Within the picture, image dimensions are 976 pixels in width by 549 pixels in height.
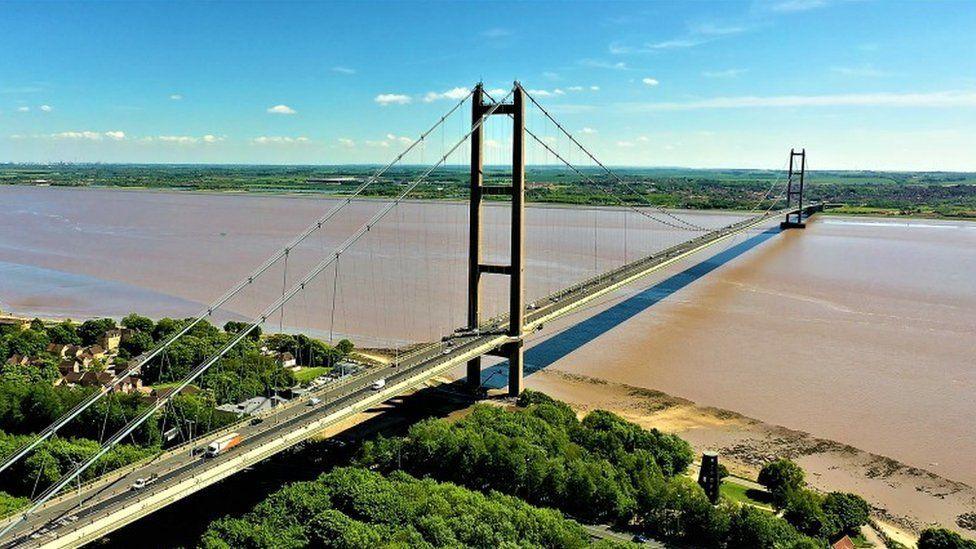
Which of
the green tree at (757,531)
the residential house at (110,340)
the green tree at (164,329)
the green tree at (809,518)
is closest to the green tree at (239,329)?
the green tree at (164,329)

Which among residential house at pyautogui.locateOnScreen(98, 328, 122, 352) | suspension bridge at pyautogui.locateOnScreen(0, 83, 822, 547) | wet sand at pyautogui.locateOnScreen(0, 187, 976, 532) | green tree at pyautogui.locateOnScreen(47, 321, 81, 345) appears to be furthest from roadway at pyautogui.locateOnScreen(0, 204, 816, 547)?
green tree at pyautogui.locateOnScreen(47, 321, 81, 345)

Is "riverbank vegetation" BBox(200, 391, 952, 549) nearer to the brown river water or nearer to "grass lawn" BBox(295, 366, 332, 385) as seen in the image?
the brown river water

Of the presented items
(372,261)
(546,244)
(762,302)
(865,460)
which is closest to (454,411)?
(865,460)

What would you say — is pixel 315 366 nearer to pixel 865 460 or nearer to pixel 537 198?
pixel 865 460

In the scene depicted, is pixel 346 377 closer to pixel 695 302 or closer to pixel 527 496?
pixel 527 496

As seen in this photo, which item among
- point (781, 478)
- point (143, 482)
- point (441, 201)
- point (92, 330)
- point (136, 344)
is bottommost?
point (781, 478)

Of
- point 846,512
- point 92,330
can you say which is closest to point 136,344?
point 92,330
